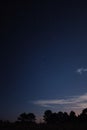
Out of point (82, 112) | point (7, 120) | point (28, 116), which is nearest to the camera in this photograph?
point (7, 120)

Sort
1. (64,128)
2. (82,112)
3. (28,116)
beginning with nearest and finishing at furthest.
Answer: (64,128) < (82,112) < (28,116)

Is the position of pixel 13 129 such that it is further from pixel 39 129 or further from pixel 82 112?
pixel 82 112

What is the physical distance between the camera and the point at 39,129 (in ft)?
67.6

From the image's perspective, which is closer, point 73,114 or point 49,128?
point 49,128

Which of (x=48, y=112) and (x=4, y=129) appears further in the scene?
(x=48, y=112)

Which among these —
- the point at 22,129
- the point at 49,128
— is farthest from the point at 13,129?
the point at 49,128

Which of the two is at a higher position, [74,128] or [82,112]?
[82,112]

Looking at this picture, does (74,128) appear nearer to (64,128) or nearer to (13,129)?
(64,128)

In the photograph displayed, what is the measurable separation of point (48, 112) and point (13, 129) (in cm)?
5862

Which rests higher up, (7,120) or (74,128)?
(7,120)

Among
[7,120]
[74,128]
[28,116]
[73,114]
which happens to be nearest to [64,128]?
[74,128]

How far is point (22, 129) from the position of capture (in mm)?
20625

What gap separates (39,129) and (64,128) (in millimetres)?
2218

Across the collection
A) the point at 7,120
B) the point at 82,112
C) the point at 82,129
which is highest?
the point at 82,112
